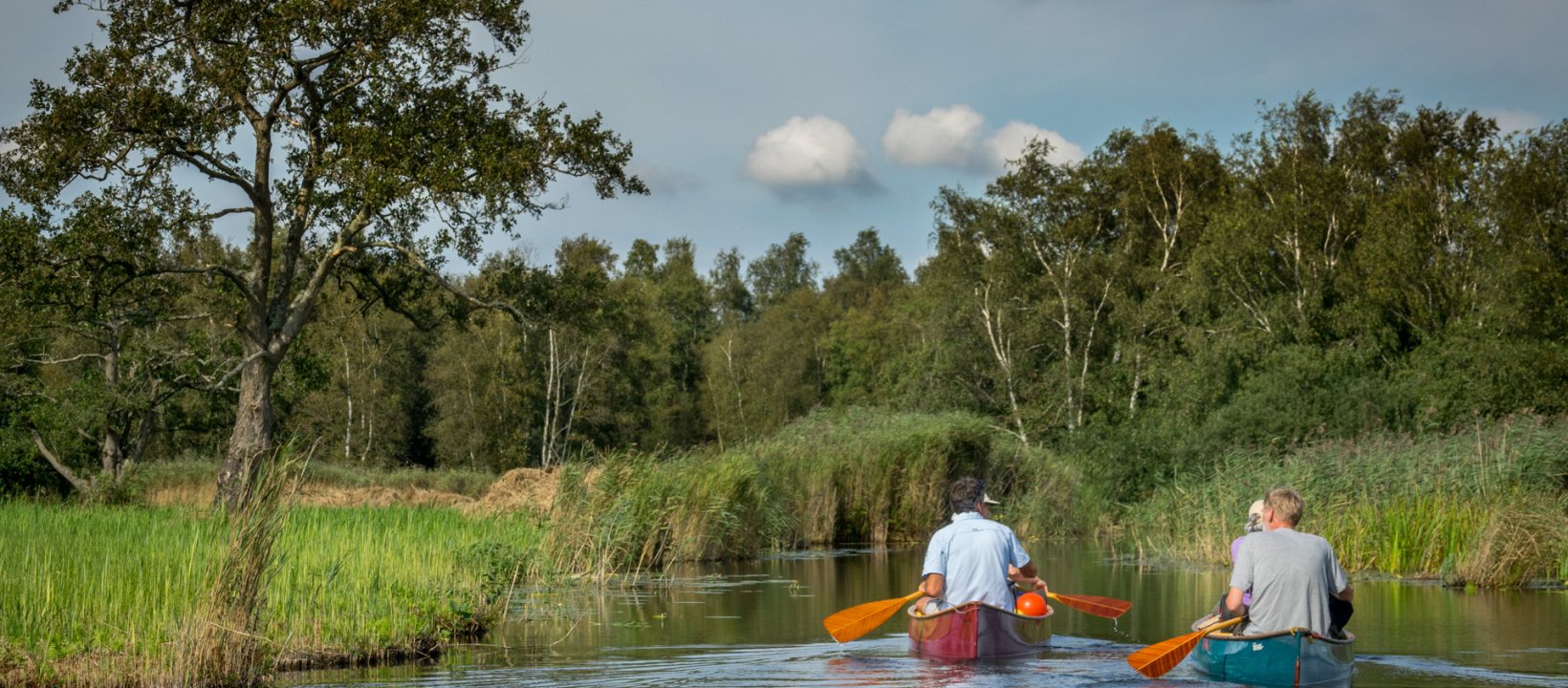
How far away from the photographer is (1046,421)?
136 ft

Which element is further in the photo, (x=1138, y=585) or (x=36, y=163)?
(x=36, y=163)

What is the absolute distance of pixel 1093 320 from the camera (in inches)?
1667

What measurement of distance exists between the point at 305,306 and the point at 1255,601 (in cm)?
1811

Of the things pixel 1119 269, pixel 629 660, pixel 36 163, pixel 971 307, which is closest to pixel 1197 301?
pixel 1119 269

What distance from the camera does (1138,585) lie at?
18.1m

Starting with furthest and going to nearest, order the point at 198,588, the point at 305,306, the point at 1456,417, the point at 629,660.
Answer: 1. the point at 1456,417
2. the point at 305,306
3. the point at 629,660
4. the point at 198,588

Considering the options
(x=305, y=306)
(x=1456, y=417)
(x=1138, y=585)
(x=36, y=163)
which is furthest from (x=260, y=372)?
(x=1456, y=417)

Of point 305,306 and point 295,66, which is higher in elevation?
point 295,66

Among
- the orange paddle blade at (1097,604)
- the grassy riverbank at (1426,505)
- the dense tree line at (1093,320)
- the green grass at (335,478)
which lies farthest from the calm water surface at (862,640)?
the green grass at (335,478)

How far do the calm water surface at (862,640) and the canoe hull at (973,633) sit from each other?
154mm

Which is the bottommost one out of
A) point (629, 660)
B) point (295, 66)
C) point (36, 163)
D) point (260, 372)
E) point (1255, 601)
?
point (629, 660)

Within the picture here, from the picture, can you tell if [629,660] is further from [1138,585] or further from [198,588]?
[1138,585]

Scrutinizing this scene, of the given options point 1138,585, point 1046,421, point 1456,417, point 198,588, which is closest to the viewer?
point 198,588

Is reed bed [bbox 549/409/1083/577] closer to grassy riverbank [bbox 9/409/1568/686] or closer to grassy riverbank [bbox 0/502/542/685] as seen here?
grassy riverbank [bbox 9/409/1568/686]
